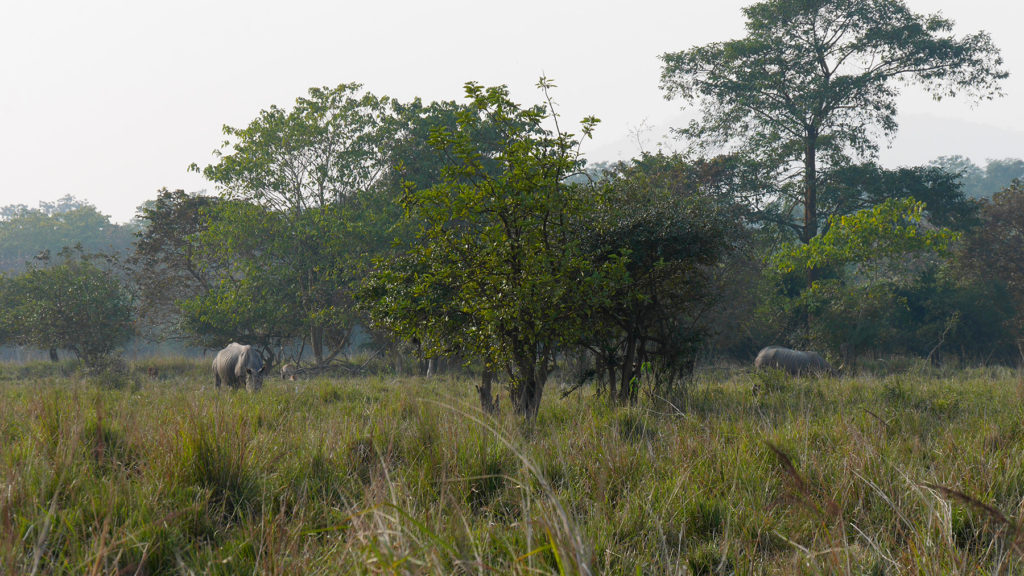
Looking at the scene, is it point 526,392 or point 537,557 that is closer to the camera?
point 537,557

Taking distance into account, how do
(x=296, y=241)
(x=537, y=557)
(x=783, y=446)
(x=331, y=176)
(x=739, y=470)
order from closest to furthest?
(x=537, y=557), (x=739, y=470), (x=783, y=446), (x=296, y=241), (x=331, y=176)

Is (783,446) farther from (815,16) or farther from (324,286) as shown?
(815,16)

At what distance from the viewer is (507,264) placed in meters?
7.46

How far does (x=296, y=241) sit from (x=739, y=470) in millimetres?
19930

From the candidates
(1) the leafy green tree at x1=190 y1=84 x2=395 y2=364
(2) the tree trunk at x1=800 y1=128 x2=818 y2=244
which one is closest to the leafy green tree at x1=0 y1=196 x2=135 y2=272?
(1) the leafy green tree at x1=190 y1=84 x2=395 y2=364

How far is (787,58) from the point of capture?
24.8 metres

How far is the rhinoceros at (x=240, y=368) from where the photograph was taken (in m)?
12.9

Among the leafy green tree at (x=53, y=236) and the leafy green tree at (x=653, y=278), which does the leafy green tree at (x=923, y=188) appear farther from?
the leafy green tree at (x=53, y=236)

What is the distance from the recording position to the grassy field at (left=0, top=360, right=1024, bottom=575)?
8.42 ft

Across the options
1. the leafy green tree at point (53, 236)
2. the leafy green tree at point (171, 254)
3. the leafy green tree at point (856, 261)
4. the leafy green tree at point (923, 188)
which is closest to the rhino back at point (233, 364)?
the leafy green tree at point (171, 254)

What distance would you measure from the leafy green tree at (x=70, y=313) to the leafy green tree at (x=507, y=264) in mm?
19876

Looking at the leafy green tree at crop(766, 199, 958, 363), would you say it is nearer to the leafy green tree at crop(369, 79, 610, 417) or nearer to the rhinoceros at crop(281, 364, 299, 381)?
the leafy green tree at crop(369, 79, 610, 417)

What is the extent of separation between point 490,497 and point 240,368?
10.9 metres

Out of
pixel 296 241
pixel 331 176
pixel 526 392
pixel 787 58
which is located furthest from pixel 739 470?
pixel 787 58
